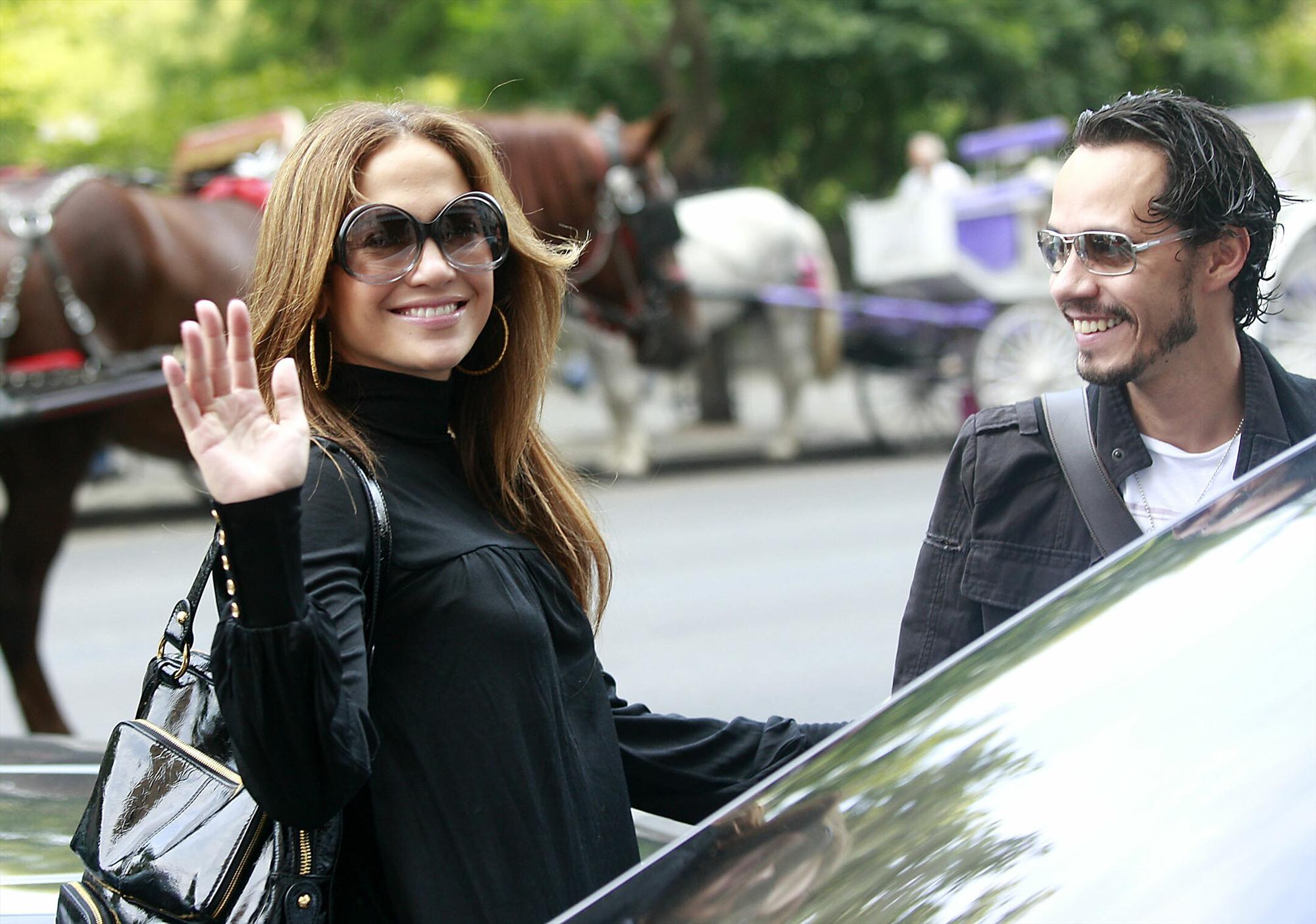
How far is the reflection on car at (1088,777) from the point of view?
51.3 inches

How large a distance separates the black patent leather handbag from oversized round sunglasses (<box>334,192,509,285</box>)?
0.42 m

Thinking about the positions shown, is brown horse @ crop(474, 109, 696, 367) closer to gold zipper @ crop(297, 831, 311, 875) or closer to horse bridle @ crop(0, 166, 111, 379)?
horse bridle @ crop(0, 166, 111, 379)

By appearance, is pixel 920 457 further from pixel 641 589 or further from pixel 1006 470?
pixel 1006 470

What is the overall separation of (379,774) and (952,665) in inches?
25.6

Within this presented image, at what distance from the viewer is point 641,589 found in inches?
316

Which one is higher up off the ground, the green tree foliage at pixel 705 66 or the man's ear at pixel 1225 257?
the green tree foliage at pixel 705 66

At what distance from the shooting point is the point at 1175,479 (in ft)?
6.89

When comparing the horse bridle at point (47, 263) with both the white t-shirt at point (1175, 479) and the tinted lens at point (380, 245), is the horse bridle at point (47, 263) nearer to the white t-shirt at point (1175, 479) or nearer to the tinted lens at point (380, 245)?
the tinted lens at point (380, 245)

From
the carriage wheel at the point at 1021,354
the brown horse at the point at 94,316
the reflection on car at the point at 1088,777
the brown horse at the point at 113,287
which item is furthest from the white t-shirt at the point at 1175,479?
the carriage wheel at the point at 1021,354

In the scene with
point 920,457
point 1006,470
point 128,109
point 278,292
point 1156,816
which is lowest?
point 920,457

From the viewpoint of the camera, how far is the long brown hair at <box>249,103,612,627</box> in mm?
1858

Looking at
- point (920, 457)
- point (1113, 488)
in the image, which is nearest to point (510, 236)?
point (1113, 488)

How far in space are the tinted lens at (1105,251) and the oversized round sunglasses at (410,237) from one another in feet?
2.57

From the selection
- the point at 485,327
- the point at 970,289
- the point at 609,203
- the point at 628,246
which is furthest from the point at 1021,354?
the point at 485,327
